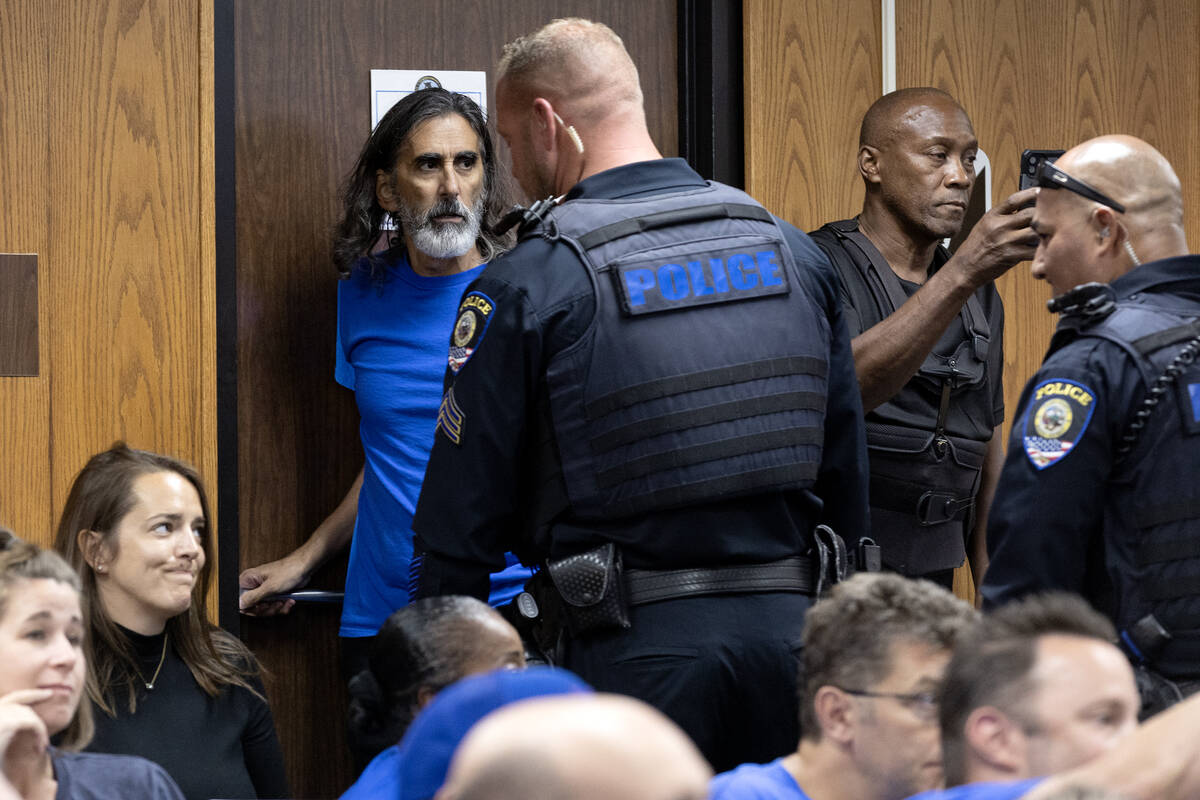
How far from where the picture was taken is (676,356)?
2.58 metres

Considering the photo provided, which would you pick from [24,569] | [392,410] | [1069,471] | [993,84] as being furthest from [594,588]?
[993,84]

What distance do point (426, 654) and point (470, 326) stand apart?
635mm

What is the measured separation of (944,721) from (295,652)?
101 inches

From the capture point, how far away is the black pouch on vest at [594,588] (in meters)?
2.53

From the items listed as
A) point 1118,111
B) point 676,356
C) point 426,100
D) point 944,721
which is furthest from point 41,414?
point 1118,111

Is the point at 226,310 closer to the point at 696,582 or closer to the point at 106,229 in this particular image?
the point at 106,229

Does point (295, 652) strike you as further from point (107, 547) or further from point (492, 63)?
point (492, 63)

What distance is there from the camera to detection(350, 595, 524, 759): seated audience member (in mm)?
2260

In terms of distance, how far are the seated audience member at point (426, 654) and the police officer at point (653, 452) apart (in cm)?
27

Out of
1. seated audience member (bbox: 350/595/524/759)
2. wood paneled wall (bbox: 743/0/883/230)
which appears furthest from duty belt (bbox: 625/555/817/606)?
wood paneled wall (bbox: 743/0/883/230)

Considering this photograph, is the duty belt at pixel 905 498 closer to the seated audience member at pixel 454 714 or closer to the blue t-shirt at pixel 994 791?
the blue t-shirt at pixel 994 791

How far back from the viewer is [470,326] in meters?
2.64

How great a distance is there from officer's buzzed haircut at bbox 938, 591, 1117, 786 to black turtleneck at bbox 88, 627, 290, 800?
67.8 inches

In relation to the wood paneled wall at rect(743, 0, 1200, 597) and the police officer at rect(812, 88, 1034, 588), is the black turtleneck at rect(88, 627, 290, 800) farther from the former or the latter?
the wood paneled wall at rect(743, 0, 1200, 597)
